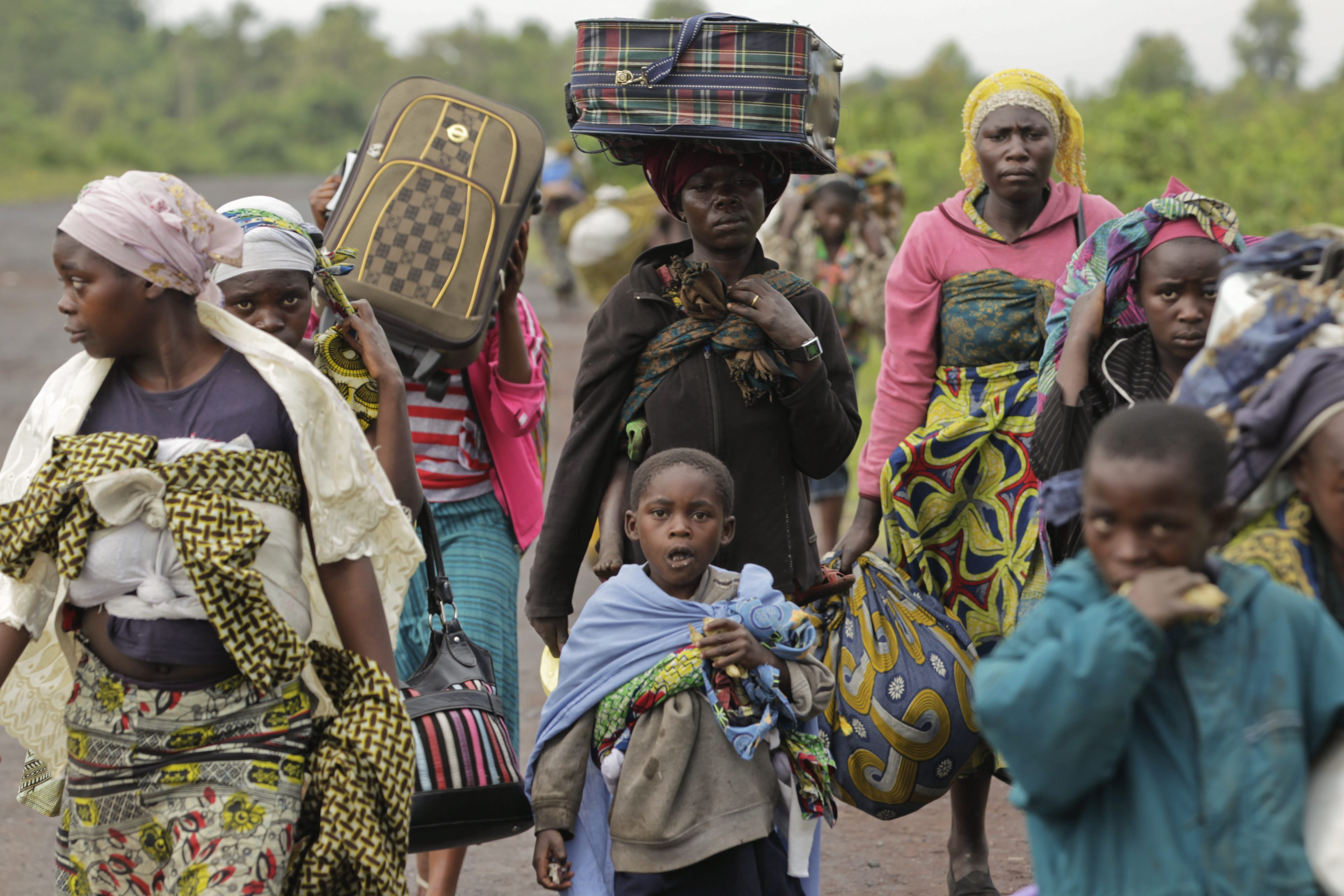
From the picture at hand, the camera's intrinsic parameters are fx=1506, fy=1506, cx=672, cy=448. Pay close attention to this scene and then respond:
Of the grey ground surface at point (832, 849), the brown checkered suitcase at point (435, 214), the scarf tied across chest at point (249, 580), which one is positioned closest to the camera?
the scarf tied across chest at point (249, 580)

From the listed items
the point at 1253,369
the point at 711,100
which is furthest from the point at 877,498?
the point at 1253,369

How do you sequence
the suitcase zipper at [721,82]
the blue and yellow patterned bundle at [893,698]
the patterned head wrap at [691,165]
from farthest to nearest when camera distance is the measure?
the blue and yellow patterned bundle at [893,698] → the patterned head wrap at [691,165] → the suitcase zipper at [721,82]

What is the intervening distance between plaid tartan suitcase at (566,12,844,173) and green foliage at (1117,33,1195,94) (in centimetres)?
3617

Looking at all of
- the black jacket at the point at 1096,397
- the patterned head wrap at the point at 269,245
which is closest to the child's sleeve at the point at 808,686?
the black jacket at the point at 1096,397

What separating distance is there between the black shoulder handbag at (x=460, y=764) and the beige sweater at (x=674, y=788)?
7.2 inches

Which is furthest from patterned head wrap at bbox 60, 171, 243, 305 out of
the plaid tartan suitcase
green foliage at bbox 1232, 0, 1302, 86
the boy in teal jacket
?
green foliage at bbox 1232, 0, 1302, 86

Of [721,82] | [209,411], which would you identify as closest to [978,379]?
[721,82]

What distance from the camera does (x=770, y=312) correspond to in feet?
12.2

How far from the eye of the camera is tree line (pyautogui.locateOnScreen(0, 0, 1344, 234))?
56.8ft

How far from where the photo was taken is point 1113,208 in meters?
4.64

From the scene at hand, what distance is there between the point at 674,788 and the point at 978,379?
71.7 inches

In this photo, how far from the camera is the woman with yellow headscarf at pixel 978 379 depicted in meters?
4.45

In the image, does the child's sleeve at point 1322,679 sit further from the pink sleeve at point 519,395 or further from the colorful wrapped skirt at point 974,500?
the pink sleeve at point 519,395

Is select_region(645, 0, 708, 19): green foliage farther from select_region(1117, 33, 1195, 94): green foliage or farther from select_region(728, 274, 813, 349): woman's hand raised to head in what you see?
select_region(728, 274, 813, 349): woman's hand raised to head
